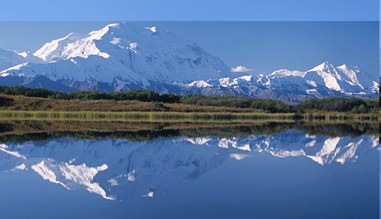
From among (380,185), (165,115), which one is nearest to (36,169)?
(380,185)

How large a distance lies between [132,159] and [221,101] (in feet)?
334

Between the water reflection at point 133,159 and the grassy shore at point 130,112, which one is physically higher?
the grassy shore at point 130,112

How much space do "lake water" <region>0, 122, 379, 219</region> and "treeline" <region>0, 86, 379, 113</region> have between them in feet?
279

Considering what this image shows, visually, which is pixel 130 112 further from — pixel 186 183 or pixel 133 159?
pixel 186 183

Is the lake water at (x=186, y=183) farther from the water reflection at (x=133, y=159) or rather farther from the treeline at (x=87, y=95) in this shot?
the treeline at (x=87, y=95)

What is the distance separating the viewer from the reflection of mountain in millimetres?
15688

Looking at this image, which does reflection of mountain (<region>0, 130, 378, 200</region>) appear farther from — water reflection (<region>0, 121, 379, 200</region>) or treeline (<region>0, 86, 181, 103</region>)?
treeline (<region>0, 86, 181, 103</region>)

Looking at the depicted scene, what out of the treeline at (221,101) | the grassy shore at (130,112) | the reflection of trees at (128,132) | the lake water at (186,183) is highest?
the treeline at (221,101)

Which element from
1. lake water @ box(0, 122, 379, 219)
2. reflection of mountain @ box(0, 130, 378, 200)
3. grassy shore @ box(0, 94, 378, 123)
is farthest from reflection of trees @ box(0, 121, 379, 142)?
grassy shore @ box(0, 94, 378, 123)

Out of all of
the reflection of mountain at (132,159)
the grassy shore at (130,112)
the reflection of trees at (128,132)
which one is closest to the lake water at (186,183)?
the reflection of mountain at (132,159)

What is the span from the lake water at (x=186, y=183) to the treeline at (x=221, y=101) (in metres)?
85.0

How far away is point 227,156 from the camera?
77.3 ft

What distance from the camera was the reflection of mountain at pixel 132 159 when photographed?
15.7 meters

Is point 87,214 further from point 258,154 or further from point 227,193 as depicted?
point 258,154
